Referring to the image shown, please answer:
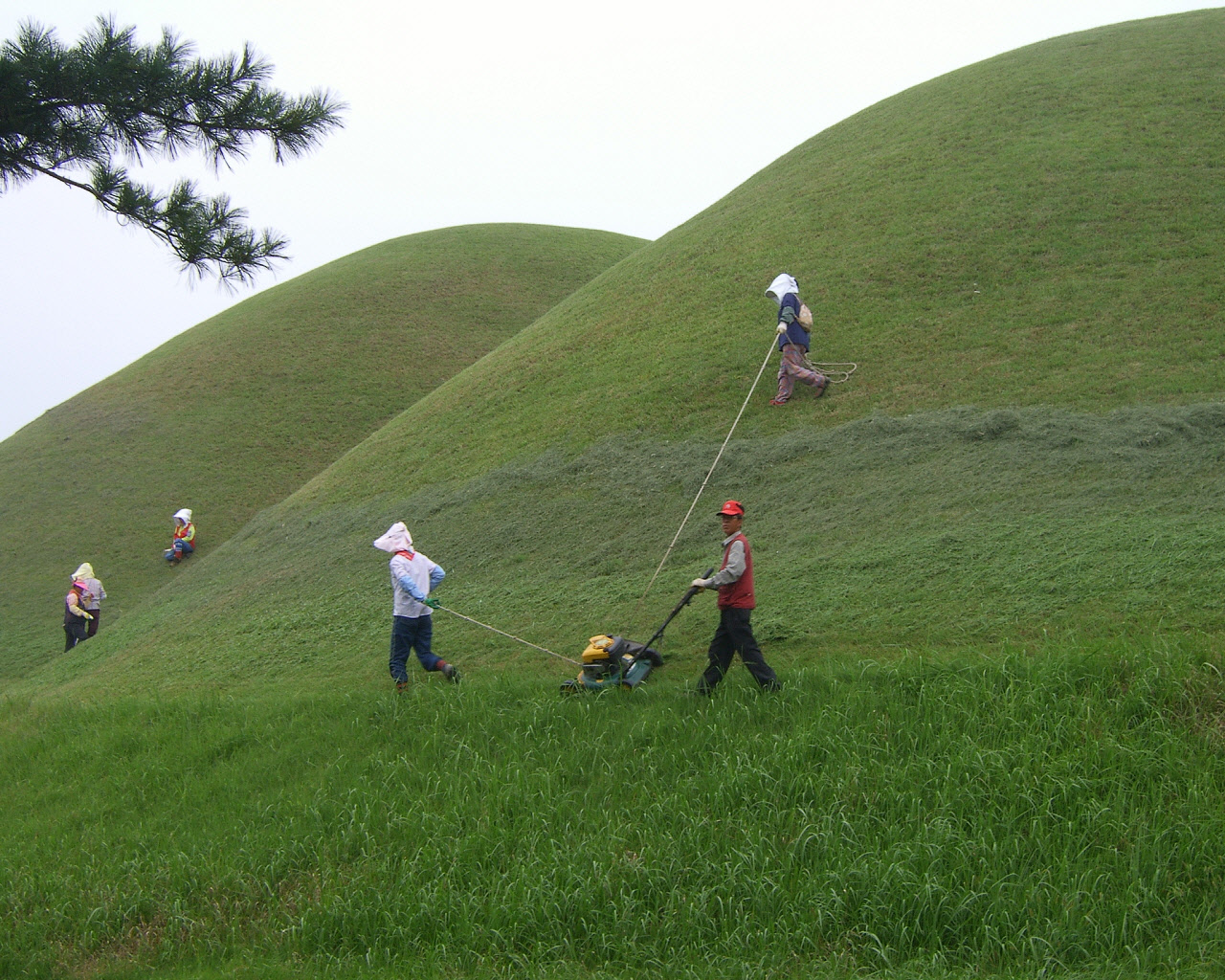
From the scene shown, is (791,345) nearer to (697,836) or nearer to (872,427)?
(872,427)

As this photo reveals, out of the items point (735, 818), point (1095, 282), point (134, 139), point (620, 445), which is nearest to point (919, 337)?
point (1095, 282)

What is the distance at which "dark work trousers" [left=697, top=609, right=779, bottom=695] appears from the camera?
319 inches

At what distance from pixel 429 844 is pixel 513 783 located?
0.84m

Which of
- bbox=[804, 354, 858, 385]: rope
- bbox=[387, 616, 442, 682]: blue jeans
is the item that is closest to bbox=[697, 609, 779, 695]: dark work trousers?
bbox=[387, 616, 442, 682]: blue jeans

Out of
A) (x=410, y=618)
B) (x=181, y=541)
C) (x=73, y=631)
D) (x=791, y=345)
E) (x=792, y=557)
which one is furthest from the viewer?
(x=181, y=541)

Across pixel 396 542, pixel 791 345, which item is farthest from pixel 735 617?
pixel 791 345

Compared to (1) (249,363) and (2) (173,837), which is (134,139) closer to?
(2) (173,837)

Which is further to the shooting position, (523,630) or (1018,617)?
(523,630)

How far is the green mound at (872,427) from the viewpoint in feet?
34.4

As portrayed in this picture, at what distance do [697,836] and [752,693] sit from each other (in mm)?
1871

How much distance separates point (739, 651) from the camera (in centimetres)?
822

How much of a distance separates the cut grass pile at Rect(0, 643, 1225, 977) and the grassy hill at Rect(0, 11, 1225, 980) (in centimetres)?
3

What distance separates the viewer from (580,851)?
21.7ft

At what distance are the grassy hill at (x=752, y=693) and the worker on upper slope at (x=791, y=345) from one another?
0.45 m
